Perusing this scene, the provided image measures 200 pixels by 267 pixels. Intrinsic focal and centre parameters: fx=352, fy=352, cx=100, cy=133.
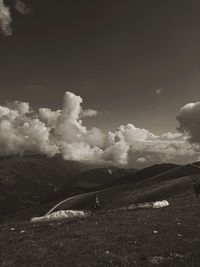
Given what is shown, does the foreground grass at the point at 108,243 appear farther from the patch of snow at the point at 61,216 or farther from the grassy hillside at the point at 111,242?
the patch of snow at the point at 61,216

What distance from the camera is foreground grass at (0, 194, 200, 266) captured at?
23481 mm

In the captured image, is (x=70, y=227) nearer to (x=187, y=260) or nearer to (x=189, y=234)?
(x=189, y=234)

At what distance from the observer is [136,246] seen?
2631 centimetres

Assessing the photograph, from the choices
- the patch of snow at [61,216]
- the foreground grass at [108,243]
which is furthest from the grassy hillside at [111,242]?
the patch of snow at [61,216]

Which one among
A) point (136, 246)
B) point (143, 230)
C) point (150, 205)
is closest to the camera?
point (136, 246)

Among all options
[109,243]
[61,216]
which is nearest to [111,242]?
[109,243]

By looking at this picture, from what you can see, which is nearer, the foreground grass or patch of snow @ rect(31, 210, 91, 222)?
the foreground grass

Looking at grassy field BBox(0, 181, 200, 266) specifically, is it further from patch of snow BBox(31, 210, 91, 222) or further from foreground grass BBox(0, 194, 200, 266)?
patch of snow BBox(31, 210, 91, 222)

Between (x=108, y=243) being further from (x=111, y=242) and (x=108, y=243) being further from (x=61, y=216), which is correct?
(x=61, y=216)

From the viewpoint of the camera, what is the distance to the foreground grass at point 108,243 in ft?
77.0

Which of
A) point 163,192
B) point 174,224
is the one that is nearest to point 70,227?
point 174,224

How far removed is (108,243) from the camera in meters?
27.6

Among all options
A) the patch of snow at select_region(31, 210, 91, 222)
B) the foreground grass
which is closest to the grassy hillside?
the foreground grass

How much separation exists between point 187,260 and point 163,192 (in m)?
90.4
